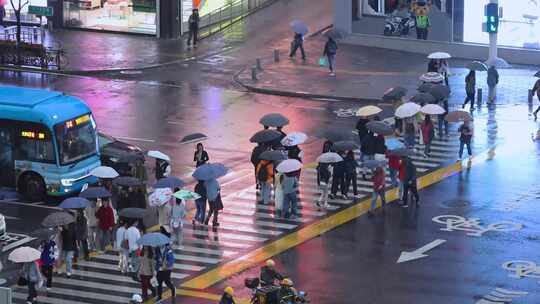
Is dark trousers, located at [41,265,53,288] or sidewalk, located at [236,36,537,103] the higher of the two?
sidewalk, located at [236,36,537,103]

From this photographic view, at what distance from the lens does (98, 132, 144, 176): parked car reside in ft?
119

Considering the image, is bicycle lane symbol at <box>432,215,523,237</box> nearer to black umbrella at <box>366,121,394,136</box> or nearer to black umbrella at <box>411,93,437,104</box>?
black umbrella at <box>366,121,394,136</box>

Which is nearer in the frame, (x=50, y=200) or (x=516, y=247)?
(x=516, y=247)

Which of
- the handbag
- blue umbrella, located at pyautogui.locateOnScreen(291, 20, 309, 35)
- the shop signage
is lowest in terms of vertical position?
the handbag

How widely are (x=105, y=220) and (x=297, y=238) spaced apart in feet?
15.6

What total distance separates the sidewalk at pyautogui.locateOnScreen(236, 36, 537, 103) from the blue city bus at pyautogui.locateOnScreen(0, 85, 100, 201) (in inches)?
603

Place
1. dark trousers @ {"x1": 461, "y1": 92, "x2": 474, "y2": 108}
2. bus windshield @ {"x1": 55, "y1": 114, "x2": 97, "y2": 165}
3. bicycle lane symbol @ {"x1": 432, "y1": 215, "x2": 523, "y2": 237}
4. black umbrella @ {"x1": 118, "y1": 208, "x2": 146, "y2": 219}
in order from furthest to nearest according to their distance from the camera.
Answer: dark trousers @ {"x1": 461, "y1": 92, "x2": 474, "y2": 108}
bus windshield @ {"x1": 55, "y1": 114, "x2": 97, "y2": 165}
bicycle lane symbol @ {"x1": 432, "y1": 215, "x2": 523, "y2": 237}
black umbrella @ {"x1": 118, "y1": 208, "x2": 146, "y2": 219}

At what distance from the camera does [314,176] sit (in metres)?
39.0

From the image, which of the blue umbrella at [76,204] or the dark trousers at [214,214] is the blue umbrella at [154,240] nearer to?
the blue umbrella at [76,204]

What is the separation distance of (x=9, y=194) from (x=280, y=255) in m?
9.82

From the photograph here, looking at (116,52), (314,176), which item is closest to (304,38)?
(116,52)

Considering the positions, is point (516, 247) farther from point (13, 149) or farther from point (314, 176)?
point (13, 149)

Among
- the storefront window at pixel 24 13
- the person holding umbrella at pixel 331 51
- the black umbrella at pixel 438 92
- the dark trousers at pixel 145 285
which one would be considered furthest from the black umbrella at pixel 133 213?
the storefront window at pixel 24 13

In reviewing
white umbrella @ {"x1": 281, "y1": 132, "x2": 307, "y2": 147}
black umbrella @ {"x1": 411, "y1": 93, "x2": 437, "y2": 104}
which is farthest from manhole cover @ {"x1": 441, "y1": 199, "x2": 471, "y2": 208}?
black umbrella @ {"x1": 411, "y1": 93, "x2": 437, "y2": 104}
